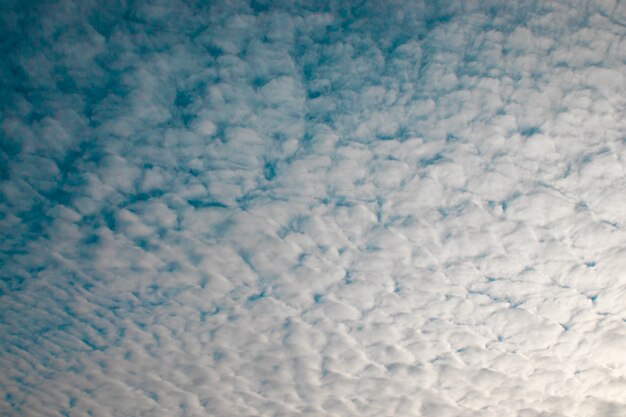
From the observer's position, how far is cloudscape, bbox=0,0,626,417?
4543mm

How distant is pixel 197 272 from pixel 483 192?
16.0 ft

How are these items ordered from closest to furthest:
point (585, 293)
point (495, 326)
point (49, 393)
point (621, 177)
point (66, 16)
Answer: point (66, 16) < point (621, 177) < point (585, 293) < point (495, 326) < point (49, 393)

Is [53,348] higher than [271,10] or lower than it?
lower

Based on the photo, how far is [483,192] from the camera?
5.45m

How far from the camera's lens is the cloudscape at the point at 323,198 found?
454 cm

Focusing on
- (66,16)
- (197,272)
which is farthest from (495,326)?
(66,16)

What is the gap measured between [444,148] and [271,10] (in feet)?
9.43

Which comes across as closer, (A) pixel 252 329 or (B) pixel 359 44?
(B) pixel 359 44

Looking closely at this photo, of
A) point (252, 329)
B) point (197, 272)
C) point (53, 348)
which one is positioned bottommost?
point (53, 348)

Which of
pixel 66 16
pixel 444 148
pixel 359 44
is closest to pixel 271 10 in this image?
pixel 359 44

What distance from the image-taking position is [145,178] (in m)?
5.58

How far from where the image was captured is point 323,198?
18.7 feet

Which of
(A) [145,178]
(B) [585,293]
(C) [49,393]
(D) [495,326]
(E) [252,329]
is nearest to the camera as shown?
(A) [145,178]

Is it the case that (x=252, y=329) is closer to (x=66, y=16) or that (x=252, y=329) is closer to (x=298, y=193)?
(x=298, y=193)
